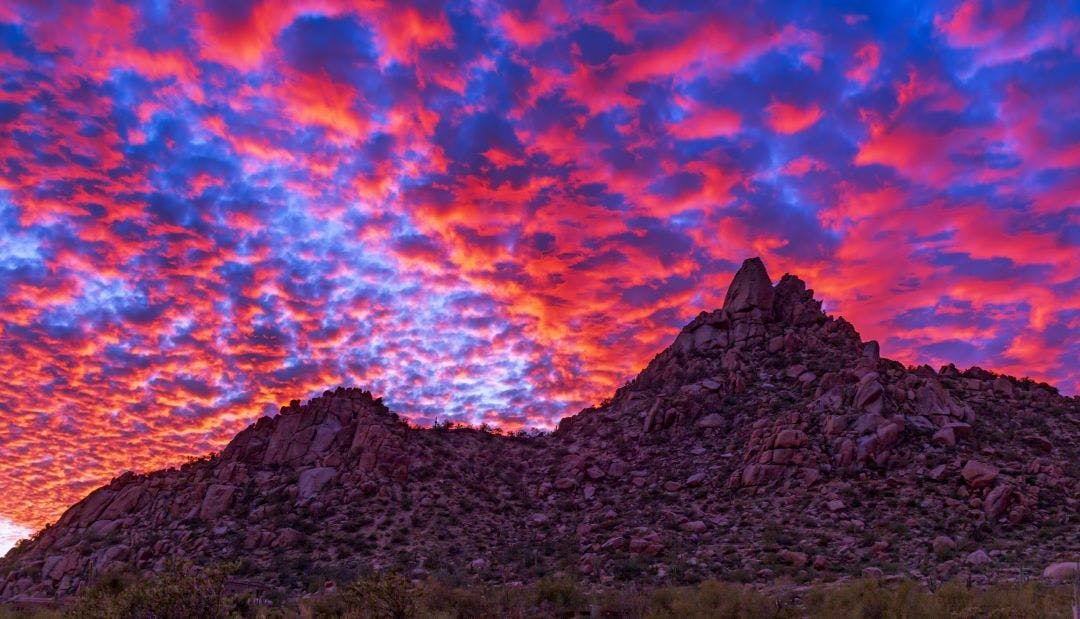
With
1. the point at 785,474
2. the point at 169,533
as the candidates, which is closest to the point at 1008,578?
the point at 785,474

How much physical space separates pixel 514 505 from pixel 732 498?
14557 mm

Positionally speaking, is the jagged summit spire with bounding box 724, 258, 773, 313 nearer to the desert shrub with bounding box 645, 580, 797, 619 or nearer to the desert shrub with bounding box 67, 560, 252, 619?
the desert shrub with bounding box 645, 580, 797, 619

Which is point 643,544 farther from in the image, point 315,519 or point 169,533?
point 169,533

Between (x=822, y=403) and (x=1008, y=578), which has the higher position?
(x=822, y=403)

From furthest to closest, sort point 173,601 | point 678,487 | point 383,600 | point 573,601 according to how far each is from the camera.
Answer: point 678,487, point 573,601, point 383,600, point 173,601

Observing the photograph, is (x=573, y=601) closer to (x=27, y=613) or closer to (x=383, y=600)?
(x=383, y=600)

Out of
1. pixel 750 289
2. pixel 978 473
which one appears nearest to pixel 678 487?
pixel 978 473

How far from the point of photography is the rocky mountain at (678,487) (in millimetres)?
28812

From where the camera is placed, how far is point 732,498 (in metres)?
36.0

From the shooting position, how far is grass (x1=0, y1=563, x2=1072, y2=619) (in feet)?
55.0

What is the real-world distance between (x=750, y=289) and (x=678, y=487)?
22744 millimetres

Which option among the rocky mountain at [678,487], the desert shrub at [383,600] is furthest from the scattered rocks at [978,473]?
the desert shrub at [383,600]

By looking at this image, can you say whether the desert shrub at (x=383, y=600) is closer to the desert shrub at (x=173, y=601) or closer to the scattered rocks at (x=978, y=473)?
the desert shrub at (x=173, y=601)

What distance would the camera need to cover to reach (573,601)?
22.8m
